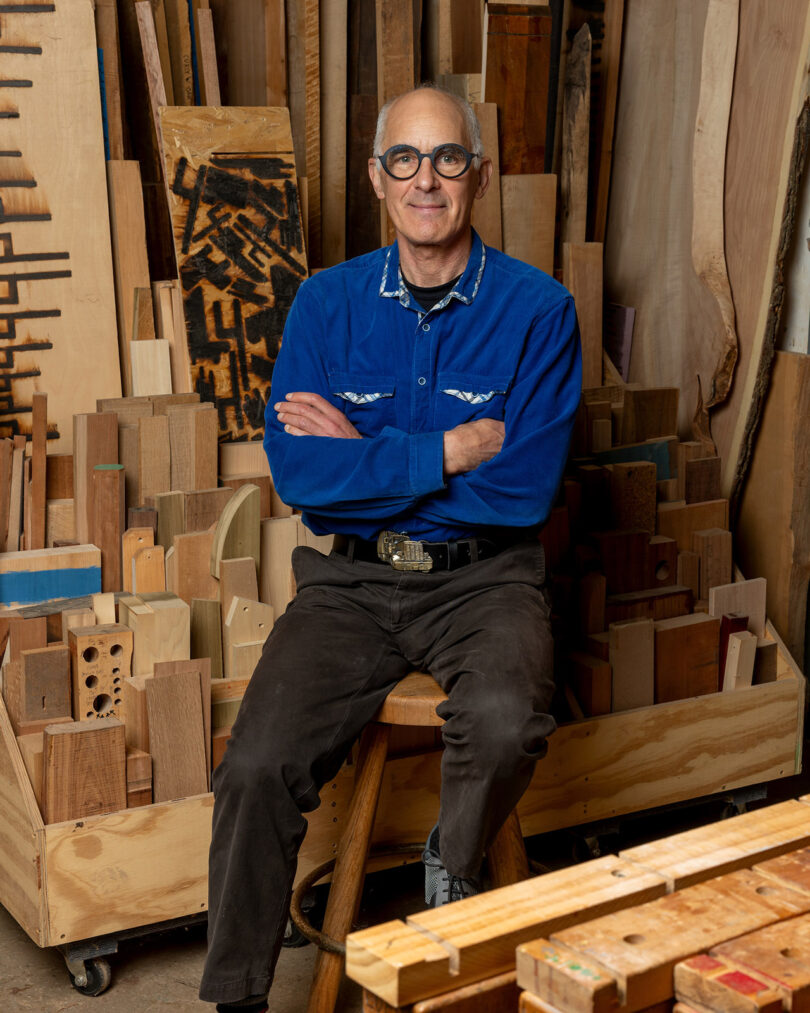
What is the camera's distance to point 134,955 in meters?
2.68

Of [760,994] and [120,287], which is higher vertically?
[120,287]

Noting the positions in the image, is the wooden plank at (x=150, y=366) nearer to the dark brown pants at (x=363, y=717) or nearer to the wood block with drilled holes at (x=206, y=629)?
the wood block with drilled holes at (x=206, y=629)

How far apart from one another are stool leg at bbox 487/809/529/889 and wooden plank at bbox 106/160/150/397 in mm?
1686

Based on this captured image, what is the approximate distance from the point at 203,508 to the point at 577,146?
1941mm

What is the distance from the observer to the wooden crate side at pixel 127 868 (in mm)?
2393

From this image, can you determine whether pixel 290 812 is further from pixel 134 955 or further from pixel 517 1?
pixel 517 1

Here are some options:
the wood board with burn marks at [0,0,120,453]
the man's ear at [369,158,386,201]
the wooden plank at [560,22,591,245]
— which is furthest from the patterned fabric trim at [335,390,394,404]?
the wooden plank at [560,22,591,245]

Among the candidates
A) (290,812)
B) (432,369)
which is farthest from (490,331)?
(290,812)

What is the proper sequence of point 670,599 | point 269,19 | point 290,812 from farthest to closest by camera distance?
point 269,19
point 670,599
point 290,812

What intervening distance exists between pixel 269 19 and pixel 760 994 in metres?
3.63

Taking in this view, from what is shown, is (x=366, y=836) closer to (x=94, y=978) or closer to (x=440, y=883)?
(x=440, y=883)

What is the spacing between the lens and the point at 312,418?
8.08 feet

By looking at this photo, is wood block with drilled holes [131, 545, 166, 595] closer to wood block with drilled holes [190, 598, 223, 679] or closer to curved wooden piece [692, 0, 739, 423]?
wood block with drilled holes [190, 598, 223, 679]

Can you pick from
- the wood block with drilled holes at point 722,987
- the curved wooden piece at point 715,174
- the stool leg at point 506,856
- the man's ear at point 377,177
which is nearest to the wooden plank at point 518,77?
the curved wooden piece at point 715,174
